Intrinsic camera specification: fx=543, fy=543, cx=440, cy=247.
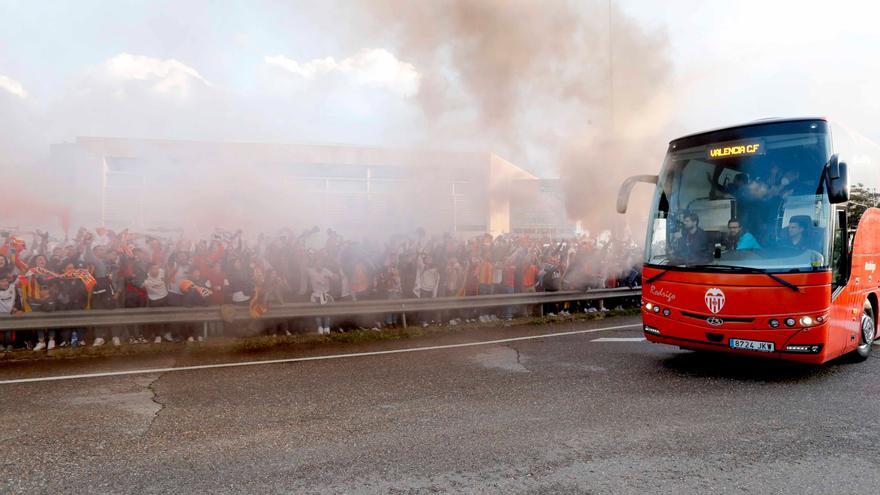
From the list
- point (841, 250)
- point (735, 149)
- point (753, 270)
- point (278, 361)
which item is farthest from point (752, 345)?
point (278, 361)

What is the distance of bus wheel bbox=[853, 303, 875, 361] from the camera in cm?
650

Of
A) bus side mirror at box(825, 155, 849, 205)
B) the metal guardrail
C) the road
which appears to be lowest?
the road

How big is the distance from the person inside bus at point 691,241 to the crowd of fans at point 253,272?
15.1 ft

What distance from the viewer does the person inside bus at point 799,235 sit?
5320mm

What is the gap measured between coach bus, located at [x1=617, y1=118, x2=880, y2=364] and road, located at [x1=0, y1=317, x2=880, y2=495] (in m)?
0.53

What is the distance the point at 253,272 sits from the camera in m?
8.21

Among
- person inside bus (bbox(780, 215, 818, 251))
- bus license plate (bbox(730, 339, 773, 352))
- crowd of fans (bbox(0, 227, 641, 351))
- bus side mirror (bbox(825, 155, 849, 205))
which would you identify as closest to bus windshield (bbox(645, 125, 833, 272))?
person inside bus (bbox(780, 215, 818, 251))

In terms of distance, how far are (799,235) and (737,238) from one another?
540mm

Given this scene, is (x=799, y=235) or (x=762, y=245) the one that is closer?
(x=799, y=235)

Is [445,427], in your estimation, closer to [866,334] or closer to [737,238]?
[737,238]

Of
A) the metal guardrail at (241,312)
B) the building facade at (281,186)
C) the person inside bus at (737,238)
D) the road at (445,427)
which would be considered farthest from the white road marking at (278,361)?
the person inside bus at (737,238)

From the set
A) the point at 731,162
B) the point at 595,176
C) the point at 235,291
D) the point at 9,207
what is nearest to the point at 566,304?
the point at 595,176

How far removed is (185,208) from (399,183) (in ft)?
12.6

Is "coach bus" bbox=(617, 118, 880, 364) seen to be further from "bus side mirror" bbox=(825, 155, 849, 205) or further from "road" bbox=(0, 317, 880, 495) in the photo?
"road" bbox=(0, 317, 880, 495)
